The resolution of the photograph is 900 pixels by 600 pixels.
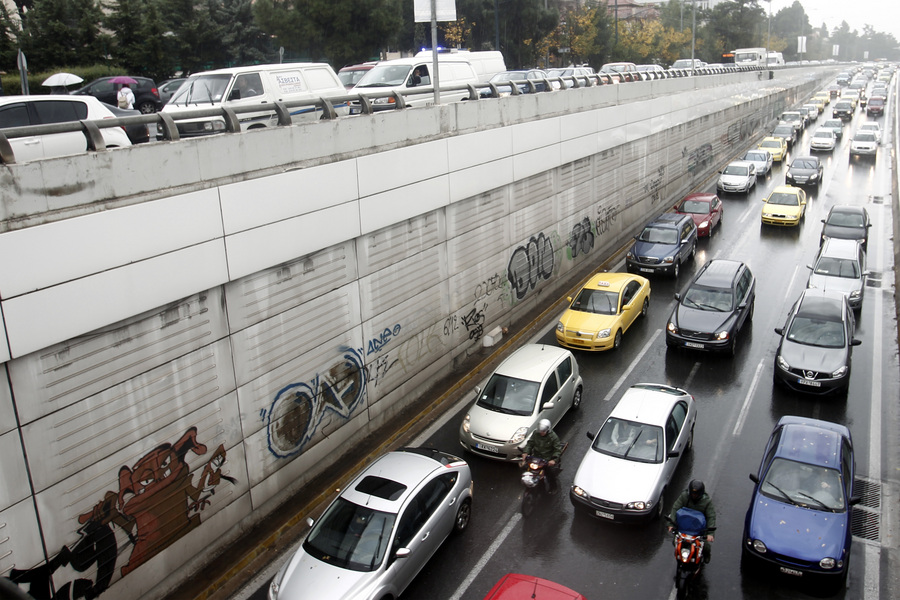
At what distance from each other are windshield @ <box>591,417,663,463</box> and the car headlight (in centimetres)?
135

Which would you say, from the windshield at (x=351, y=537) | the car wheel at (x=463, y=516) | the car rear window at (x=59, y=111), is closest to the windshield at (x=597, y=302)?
the car wheel at (x=463, y=516)

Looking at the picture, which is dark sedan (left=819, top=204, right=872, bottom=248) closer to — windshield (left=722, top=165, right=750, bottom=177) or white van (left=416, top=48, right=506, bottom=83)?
windshield (left=722, top=165, right=750, bottom=177)

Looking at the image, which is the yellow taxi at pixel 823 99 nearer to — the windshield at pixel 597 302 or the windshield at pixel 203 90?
the windshield at pixel 597 302

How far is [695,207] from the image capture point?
28.7m

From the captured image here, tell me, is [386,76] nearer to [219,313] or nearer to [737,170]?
[219,313]

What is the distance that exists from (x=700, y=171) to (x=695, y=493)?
3369cm

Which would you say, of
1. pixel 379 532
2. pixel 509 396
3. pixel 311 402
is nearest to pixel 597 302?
pixel 509 396

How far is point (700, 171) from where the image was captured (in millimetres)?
39781

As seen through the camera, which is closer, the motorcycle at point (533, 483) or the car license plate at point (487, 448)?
the motorcycle at point (533, 483)

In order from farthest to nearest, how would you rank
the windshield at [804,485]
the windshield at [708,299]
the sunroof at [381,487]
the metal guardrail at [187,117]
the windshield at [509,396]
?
the windshield at [708,299], the windshield at [509,396], the windshield at [804,485], the sunroof at [381,487], the metal guardrail at [187,117]

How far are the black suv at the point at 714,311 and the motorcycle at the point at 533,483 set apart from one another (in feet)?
21.5

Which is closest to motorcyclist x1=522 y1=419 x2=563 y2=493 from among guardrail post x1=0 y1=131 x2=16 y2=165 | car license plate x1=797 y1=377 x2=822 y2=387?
car license plate x1=797 y1=377 x2=822 y2=387

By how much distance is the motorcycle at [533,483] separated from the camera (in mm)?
11781

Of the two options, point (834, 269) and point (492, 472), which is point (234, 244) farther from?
point (834, 269)
